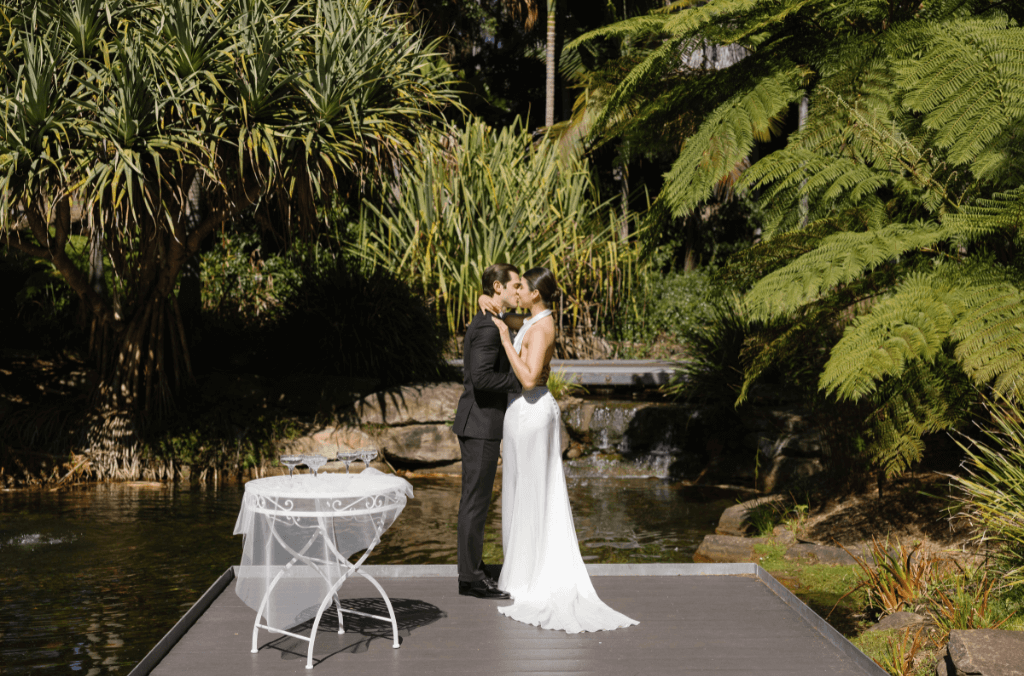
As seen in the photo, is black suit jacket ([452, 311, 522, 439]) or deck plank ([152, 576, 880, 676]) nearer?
deck plank ([152, 576, 880, 676])

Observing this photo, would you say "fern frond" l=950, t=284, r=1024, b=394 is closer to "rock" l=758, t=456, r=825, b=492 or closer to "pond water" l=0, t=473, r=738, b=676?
"pond water" l=0, t=473, r=738, b=676

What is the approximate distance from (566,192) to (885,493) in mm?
9189

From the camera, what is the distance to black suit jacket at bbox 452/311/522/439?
549cm

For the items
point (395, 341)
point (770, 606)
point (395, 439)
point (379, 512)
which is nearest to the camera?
point (379, 512)

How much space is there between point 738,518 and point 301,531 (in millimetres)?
5641

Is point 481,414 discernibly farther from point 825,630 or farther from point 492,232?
point 492,232

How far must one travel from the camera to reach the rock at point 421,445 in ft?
42.0

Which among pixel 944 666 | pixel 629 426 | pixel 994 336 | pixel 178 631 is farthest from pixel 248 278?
pixel 944 666

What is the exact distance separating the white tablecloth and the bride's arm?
39.7 inches

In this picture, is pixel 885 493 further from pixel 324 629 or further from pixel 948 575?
pixel 324 629

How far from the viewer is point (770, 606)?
17.9 ft

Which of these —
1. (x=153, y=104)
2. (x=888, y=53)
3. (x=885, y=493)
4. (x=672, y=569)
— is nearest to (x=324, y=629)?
(x=672, y=569)

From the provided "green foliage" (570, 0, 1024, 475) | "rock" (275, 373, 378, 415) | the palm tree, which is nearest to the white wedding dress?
"green foliage" (570, 0, 1024, 475)

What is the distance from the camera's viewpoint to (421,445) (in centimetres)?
1288
